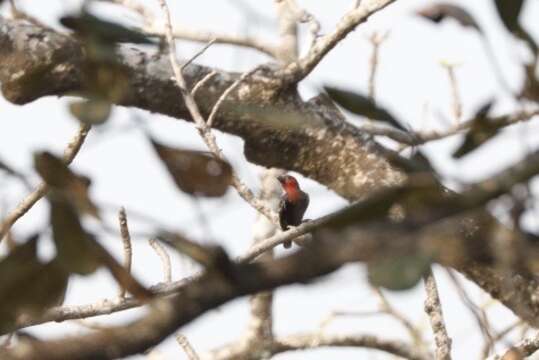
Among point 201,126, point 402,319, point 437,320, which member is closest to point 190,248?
point 201,126

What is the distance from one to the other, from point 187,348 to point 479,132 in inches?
53.7

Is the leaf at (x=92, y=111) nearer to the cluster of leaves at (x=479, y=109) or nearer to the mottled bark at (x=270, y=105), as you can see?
the cluster of leaves at (x=479, y=109)

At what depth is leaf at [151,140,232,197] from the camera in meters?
0.75

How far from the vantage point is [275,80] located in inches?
95.3

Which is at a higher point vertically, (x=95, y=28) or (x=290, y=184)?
(x=95, y=28)

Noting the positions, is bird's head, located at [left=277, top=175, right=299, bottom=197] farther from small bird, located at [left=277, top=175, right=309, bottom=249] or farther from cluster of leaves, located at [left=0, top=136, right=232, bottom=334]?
cluster of leaves, located at [left=0, top=136, right=232, bottom=334]

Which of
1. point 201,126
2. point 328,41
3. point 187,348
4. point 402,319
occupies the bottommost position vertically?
point 402,319

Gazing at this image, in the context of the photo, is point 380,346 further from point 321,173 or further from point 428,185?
point 428,185

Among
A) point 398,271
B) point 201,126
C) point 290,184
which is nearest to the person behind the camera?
point 398,271

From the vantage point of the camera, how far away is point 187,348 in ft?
6.91

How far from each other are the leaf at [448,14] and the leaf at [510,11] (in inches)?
1.0

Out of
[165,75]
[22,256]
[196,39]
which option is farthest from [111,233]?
[196,39]

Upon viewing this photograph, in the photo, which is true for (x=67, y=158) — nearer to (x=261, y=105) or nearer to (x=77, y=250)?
(x=261, y=105)

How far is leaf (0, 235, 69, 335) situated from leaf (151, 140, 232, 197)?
0.09 m
